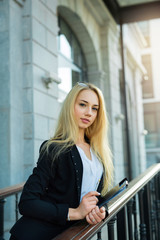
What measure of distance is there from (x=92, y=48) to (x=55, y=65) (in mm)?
3088

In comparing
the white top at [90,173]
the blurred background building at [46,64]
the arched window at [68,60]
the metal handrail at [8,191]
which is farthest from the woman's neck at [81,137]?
the arched window at [68,60]

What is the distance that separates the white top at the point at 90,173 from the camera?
1.69 m

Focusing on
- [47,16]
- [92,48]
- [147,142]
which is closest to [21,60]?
[47,16]

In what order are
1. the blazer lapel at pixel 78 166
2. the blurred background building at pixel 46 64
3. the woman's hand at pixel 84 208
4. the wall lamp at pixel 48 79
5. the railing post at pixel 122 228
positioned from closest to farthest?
the woman's hand at pixel 84 208
the blazer lapel at pixel 78 166
the railing post at pixel 122 228
the blurred background building at pixel 46 64
the wall lamp at pixel 48 79

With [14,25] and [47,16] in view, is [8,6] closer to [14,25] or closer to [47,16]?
[14,25]

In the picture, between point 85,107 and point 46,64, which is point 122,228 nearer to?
point 85,107

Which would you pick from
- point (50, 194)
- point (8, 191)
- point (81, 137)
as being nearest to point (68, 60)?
point (8, 191)

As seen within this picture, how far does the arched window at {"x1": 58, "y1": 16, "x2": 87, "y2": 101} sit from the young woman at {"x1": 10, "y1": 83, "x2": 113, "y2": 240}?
14.7 ft

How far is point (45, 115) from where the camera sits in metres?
4.54

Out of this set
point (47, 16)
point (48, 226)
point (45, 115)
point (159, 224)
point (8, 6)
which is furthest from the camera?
point (47, 16)

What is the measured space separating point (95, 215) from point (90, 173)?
328mm

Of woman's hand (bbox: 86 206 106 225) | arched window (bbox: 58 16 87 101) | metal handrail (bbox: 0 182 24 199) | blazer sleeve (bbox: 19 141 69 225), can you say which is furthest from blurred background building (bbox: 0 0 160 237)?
woman's hand (bbox: 86 206 106 225)

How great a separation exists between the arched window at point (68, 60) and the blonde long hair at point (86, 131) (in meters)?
4.41

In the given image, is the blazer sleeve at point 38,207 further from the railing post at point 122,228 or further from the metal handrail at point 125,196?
the railing post at point 122,228
